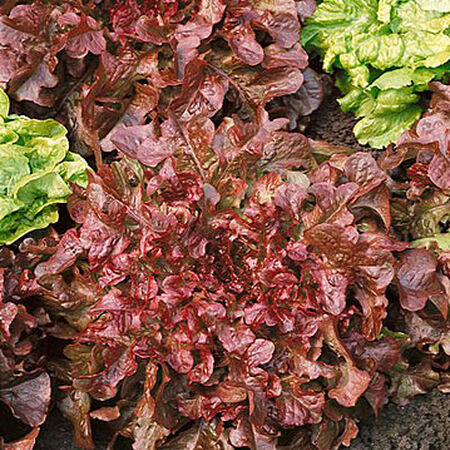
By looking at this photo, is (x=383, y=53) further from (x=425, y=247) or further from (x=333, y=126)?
(x=425, y=247)

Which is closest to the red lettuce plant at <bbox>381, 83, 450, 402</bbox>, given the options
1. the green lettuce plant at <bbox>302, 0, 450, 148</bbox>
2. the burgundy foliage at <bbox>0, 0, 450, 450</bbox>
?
the burgundy foliage at <bbox>0, 0, 450, 450</bbox>

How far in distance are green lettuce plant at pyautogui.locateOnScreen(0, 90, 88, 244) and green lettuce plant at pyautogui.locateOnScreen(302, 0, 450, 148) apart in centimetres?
132

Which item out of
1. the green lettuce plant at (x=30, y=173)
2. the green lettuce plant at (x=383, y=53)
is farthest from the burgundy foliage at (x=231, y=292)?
the green lettuce plant at (x=383, y=53)

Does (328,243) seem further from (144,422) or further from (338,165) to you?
(144,422)

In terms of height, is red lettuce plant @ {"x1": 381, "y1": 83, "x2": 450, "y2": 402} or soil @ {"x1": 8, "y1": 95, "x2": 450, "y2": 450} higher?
red lettuce plant @ {"x1": 381, "y1": 83, "x2": 450, "y2": 402}

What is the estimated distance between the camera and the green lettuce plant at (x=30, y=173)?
325 cm

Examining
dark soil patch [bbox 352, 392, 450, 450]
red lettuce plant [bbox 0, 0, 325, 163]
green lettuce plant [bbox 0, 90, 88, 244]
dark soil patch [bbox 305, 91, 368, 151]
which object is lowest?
dark soil patch [bbox 352, 392, 450, 450]

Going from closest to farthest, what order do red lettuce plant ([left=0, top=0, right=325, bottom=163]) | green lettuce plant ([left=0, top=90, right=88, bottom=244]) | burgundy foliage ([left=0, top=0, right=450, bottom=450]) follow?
burgundy foliage ([left=0, top=0, right=450, bottom=450]) → green lettuce plant ([left=0, top=90, right=88, bottom=244]) → red lettuce plant ([left=0, top=0, right=325, bottom=163])

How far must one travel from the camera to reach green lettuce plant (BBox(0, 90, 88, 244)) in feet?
10.6

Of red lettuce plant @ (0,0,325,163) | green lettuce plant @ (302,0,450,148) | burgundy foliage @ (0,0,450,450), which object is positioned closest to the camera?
burgundy foliage @ (0,0,450,450)

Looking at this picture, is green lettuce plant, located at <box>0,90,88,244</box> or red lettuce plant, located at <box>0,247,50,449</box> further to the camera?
green lettuce plant, located at <box>0,90,88,244</box>

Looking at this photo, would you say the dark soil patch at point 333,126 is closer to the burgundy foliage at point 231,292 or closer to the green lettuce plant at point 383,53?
the green lettuce plant at point 383,53

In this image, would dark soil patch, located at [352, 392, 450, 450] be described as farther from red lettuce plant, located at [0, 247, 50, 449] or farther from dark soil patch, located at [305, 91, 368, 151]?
dark soil patch, located at [305, 91, 368, 151]

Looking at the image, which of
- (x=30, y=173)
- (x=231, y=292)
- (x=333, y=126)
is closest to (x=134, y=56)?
(x=30, y=173)
